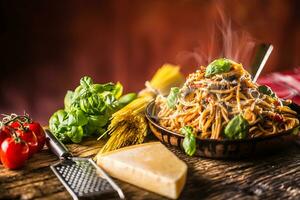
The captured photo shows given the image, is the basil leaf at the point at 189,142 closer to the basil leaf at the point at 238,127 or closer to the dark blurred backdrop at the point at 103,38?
the basil leaf at the point at 238,127

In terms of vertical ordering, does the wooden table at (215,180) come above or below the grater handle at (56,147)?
below

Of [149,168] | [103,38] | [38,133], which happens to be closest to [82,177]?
[149,168]

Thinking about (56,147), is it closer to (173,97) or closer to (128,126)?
(128,126)

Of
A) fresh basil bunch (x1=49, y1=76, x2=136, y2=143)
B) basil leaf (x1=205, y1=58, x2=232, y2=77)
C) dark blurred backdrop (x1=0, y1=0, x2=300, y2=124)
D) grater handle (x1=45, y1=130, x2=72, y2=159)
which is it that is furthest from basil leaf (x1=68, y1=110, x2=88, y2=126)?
dark blurred backdrop (x1=0, y1=0, x2=300, y2=124)

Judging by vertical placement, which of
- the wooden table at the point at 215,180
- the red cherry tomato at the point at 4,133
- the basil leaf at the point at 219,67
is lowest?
the wooden table at the point at 215,180

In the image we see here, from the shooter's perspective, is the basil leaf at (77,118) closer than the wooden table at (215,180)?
No

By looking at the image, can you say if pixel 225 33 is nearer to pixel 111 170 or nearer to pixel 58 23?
pixel 111 170

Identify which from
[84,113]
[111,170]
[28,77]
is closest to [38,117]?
[28,77]

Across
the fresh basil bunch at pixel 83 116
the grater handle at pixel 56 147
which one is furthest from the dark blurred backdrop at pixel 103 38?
the grater handle at pixel 56 147
